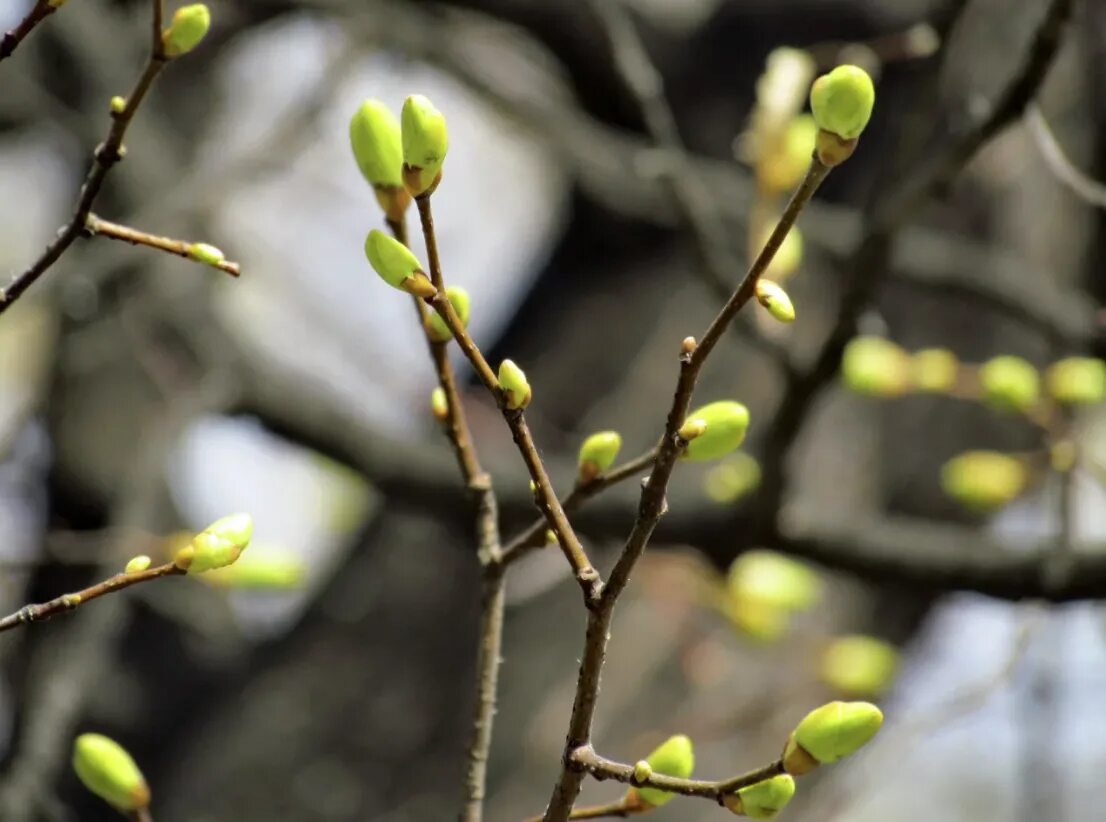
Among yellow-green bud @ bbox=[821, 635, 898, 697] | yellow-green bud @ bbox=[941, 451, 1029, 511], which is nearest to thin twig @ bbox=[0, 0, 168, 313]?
yellow-green bud @ bbox=[941, 451, 1029, 511]

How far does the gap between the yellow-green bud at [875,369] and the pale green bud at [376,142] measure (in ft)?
1.30

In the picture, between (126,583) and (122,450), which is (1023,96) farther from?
(122,450)

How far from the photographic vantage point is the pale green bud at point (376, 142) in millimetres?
346

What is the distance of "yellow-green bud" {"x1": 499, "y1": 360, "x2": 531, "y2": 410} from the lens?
0.96 feet

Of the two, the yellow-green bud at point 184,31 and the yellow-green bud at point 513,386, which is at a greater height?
the yellow-green bud at point 184,31

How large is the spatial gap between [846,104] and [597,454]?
0.15 meters

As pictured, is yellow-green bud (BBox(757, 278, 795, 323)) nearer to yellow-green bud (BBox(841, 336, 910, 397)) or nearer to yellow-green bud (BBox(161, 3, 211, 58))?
yellow-green bud (BBox(161, 3, 211, 58))

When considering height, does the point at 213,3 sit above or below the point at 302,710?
above

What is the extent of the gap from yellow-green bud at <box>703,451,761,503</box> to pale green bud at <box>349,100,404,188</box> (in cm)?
44

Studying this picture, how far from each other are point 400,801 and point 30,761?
1.94 ft

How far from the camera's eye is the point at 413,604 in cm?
137

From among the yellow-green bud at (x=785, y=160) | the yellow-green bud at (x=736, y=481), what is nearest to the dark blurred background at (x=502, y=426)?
the yellow-green bud at (x=736, y=481)

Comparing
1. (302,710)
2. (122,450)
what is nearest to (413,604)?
(302,710)

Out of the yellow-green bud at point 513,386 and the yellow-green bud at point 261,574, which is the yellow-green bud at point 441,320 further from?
the yellow-green bud at point 261,574
